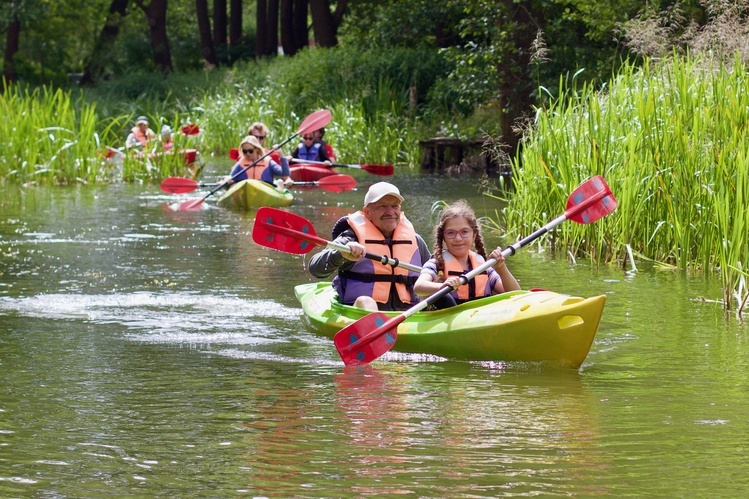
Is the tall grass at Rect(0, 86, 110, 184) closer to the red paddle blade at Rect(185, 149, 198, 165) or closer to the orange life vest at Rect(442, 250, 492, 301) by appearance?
the red paddle blade at Rect(185, 149, 198, 165)

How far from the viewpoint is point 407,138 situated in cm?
2130

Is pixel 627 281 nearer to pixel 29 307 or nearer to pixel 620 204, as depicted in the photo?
pixel 620 204

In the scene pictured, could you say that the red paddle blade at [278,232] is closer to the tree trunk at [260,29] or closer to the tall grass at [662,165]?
the tall grass at [662,165]

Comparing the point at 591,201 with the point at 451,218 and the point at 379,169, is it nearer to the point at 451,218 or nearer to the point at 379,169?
the point at 451,218

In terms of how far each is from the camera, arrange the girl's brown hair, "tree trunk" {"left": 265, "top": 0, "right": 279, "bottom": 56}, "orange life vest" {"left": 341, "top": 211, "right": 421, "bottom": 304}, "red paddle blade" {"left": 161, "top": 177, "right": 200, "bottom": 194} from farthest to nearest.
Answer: "tree trunk" {"left": 265, "top": 0, "right": 279, "bottom": 56} → "red paddle blade" {"left": 161, "top": 177, "right": 200, "bottom": 194} → "orange life vest" {"left": 341, "top": 211, "right": 421, "bottom": 304} → the girl's brown hair

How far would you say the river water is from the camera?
4.48 m

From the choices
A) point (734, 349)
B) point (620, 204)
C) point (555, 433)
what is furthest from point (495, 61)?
point (555, 433)

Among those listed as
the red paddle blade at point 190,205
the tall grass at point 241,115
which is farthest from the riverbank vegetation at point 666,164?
the tall grass at point 241,115

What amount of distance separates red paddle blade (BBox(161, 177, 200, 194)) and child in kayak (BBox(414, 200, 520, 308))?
28.9ft

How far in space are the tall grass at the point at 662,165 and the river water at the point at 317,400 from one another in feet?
1.00

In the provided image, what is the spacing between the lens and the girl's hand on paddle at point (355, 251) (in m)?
7.30

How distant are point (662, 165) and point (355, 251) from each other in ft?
9.48

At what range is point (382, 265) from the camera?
24.9 feet

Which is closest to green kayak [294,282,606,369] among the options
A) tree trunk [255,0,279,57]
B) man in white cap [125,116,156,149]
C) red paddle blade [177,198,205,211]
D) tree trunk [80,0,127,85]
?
red paddle blade [177,198,205,211]
